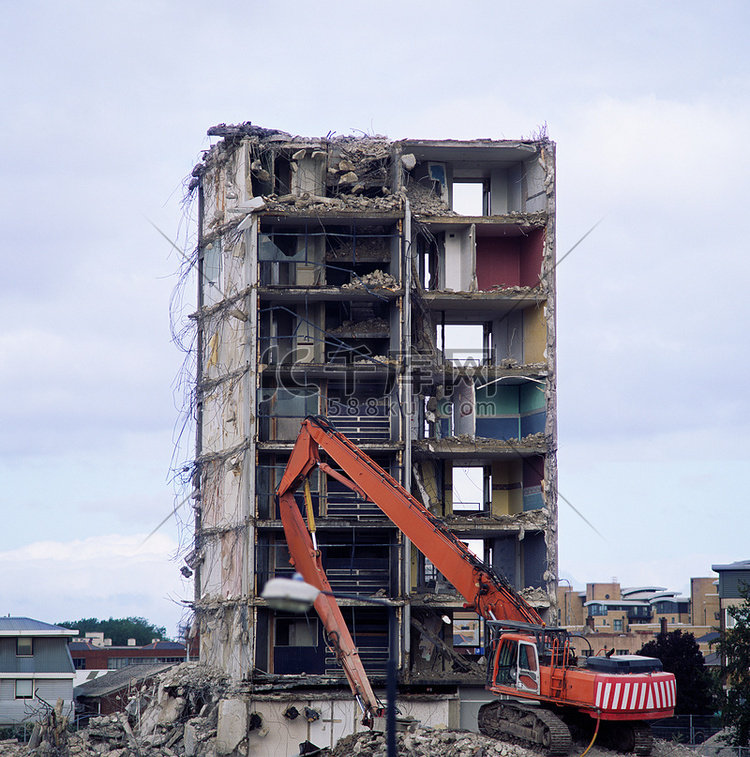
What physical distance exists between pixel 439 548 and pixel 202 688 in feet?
49.9

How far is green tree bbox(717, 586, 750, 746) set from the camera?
116 ft

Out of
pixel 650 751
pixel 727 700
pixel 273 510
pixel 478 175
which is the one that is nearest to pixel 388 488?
pixel 650 751

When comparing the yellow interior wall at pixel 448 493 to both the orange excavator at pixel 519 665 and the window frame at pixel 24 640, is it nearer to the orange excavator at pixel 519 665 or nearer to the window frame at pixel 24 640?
the orange excavator at pixel 519 665

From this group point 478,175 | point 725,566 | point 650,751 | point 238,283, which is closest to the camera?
point 650,751

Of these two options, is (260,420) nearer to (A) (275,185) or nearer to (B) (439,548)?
(A) (275,185)

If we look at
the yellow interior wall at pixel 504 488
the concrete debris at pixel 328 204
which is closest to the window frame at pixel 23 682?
the yellow interior wall at pixel 504 488

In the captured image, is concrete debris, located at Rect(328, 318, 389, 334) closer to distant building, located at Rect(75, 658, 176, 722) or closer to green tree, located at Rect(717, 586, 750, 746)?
green tree, located at Rect(717, 586, 750, 746)

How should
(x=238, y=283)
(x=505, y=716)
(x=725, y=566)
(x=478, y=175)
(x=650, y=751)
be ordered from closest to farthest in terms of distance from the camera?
(x=650, y=751)
(x=505, y=716)
(x=238, y=283)
(x=478, y=175)
(x=725, y=566)

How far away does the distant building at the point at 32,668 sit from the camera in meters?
51.4

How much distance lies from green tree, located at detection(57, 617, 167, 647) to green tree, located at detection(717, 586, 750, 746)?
92.8 m

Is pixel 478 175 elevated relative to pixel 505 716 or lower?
elevated

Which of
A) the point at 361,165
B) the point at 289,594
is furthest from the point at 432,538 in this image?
the point at 361,165

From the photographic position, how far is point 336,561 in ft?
124

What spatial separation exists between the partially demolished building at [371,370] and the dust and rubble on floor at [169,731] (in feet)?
4.63
